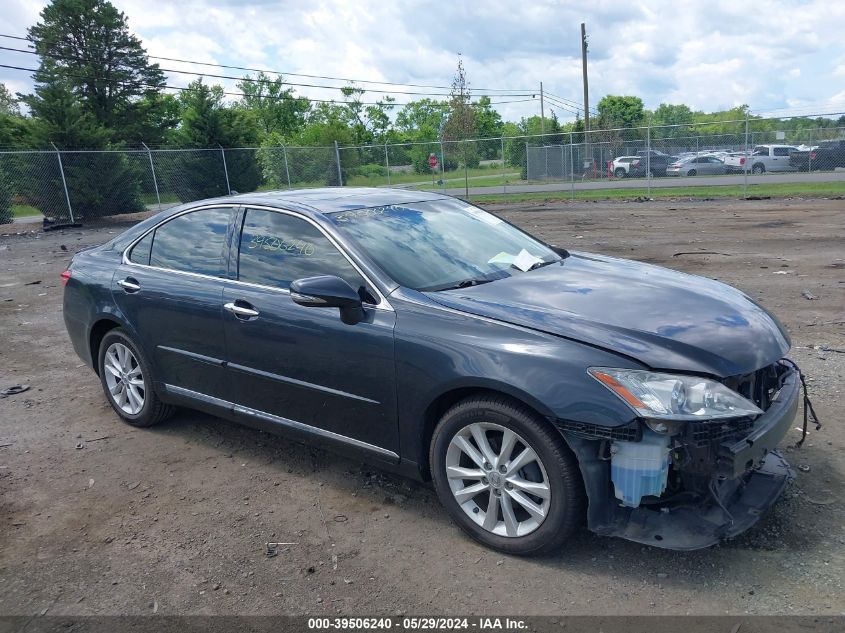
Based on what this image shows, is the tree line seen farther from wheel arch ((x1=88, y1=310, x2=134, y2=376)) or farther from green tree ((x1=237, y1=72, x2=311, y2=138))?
wheel arch ((x1=88, y1=310, x2=134, y2=376))

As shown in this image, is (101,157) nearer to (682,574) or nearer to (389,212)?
Result: (389,212)

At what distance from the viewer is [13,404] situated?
5688 mm

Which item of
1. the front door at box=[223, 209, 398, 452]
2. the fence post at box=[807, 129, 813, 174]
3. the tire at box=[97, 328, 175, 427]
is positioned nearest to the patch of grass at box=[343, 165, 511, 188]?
the fence post at box=[807, 129, 813, 174]

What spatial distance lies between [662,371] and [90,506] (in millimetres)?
3198

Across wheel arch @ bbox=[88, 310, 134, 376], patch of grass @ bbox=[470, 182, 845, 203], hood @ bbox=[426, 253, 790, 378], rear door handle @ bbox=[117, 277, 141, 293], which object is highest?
rear door handle @ bbox=[117, 277, 141, 293]

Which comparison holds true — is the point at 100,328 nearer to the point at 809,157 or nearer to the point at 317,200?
the point at 317,200

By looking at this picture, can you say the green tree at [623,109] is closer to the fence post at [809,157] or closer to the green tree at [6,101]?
the fence post at [809,157]

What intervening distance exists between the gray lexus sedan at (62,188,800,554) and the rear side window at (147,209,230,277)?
0.02m

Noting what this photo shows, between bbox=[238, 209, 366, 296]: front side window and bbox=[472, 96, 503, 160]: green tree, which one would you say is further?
bbox=[472, 96, 503, 160]: green tree

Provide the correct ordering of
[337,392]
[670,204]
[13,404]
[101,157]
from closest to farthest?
1. [337,392]
2. [13,404]
3. [670,204]
4. [101,157]

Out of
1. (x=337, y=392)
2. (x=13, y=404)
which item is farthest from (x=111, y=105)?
(x=337, y=392)

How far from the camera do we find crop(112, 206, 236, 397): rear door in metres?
4.33

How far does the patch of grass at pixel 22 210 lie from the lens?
22.2 metres

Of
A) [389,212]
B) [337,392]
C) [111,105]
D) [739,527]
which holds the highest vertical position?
[111,105]
